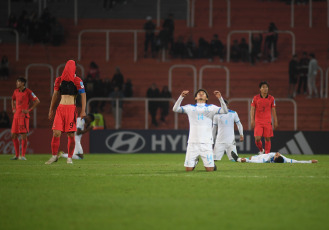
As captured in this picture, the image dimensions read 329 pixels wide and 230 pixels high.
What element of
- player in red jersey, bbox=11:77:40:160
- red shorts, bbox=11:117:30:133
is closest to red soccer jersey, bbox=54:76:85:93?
player in red jersey, bbox=11:77:40:160

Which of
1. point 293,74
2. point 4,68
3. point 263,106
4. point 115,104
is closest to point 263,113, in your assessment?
point 263,106

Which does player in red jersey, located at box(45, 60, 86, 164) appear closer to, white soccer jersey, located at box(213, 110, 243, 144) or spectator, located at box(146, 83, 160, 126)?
white soccer jersey, located at box(213, 110, 243, 144)

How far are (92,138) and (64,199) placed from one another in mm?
15877

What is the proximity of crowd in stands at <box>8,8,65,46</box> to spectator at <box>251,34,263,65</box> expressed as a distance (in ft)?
31.0

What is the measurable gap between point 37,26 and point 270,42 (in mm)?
11024

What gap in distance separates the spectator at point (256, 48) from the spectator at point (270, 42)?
48 cm

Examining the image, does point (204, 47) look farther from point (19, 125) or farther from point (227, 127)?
point (19, 125)

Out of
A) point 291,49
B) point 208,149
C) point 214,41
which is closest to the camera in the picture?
point 208,149

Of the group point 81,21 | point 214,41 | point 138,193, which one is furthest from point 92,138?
point 138,193

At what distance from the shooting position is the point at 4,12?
33.6m

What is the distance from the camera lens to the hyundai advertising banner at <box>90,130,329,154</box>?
77.5 ft

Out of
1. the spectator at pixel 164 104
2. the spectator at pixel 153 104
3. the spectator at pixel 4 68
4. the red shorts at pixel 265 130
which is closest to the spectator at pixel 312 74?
the spectator at pixel 164 104

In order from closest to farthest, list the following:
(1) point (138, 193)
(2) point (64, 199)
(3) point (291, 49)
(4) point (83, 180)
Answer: (2) point (64, 199)
(1) point (138, 193)
(4) point (83, 180)
(3) point (291, 49)

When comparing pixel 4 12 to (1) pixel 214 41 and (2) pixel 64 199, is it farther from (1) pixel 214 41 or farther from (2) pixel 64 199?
(2) pixel 64 199
